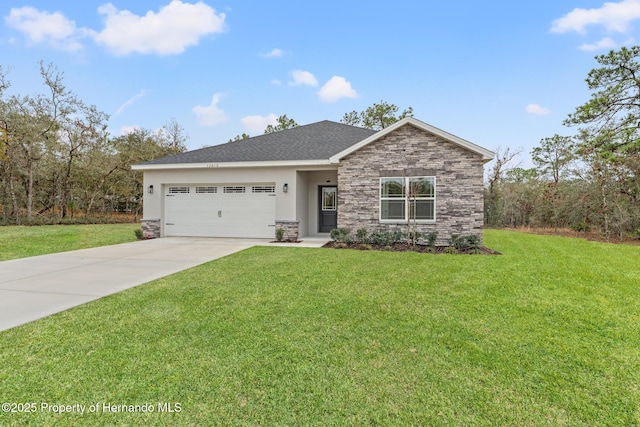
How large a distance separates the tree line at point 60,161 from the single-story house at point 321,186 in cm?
1224

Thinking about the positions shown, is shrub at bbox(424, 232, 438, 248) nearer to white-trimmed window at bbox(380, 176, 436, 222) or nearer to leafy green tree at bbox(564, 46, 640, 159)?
white-trimmed window at bbox(380, 176, 436, 222)

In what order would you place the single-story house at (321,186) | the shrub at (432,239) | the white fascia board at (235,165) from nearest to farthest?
the shrub at (432,239) → the single-story house at (321,186) → the white fascia board at (235,165)

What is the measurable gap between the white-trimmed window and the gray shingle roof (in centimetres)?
264

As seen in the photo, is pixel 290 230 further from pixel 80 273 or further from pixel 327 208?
pixel 80 273

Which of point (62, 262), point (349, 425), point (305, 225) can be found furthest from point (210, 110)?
point (349, 425)

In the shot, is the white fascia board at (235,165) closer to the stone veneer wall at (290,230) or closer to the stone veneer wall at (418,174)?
the stone veneer wall at (418,174)

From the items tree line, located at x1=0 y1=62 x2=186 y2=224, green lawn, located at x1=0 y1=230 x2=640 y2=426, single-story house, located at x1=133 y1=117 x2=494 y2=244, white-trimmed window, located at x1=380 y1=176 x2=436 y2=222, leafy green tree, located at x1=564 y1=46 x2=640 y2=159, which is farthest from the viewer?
tree line, located at x1=0 y1=62 x2=186 y2=224

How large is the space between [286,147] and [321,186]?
7.31ft

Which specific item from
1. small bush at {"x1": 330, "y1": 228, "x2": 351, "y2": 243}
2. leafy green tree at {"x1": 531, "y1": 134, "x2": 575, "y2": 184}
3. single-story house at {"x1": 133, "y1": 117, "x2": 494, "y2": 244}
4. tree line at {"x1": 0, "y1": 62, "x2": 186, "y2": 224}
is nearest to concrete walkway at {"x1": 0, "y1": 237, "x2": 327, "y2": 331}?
single-story house at {"x1": 133, "y1": 117, "x2": 494, "y2": 244}

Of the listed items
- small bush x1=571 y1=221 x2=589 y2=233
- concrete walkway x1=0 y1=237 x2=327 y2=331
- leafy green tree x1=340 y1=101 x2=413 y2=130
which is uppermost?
leafy green tree x1=340 y1=101 x2=413 y2=130

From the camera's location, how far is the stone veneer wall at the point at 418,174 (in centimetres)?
1025

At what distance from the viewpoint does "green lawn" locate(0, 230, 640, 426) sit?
7.36ft

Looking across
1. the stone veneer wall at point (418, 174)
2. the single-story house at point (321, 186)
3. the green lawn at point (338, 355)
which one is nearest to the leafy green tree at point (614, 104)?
the stone veneer wall at point (418, 174)

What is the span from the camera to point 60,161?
2114 centimetres
